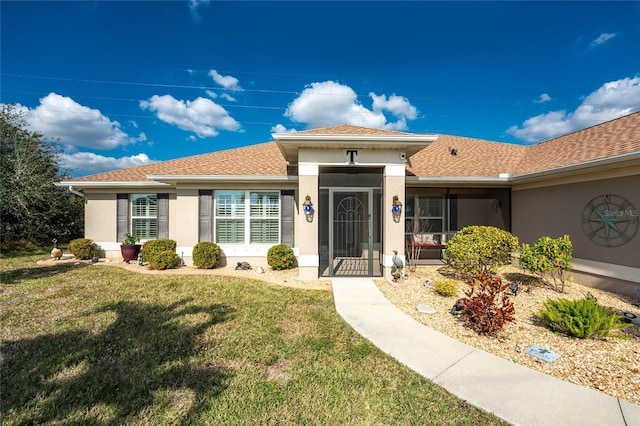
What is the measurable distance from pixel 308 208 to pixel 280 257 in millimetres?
2447

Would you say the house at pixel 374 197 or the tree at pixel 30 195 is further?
the tree at pixel 30 195

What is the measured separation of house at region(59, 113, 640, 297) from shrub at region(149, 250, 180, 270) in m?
0.53

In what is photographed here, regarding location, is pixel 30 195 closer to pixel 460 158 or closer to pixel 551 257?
pixel 460 158

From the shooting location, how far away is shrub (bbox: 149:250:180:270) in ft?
29.5

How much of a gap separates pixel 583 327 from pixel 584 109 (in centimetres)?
2955

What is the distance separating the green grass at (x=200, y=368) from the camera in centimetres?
256

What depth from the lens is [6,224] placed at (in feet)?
47.2

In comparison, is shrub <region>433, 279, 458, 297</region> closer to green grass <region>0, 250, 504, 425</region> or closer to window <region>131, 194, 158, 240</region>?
green grass <region>0, 250, 504, 425</region>

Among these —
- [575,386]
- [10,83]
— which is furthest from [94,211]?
[575,386]

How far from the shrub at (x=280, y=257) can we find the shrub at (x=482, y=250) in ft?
17.0

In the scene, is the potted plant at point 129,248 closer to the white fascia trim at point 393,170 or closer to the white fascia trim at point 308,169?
the white fascia trim at point 308,169

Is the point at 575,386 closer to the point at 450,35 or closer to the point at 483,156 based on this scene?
the point at 483,156

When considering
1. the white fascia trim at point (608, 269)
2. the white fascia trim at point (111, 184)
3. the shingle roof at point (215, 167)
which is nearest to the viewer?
the white fascia trim at point (608, 269)

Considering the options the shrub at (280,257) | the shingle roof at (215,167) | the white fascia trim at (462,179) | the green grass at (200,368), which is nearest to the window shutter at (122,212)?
the shingle roof at (215,167)
